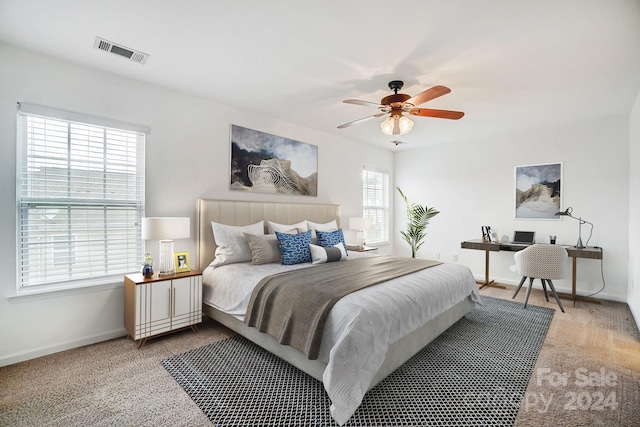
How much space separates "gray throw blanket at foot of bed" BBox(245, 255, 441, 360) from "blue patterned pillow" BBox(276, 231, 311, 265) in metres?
0.35

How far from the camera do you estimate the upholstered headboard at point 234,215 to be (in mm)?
3436

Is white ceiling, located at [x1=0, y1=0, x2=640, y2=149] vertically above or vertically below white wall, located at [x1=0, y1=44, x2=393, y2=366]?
above

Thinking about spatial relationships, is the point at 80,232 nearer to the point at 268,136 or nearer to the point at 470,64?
the point at 268,136

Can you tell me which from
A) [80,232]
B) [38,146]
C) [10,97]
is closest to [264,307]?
[80,232]

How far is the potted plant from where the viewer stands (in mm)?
5906

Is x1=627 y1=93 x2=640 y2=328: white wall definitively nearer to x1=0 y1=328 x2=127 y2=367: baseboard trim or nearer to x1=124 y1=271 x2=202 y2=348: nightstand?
x1=124 y1=271 x2=202 y2=348: nightstand

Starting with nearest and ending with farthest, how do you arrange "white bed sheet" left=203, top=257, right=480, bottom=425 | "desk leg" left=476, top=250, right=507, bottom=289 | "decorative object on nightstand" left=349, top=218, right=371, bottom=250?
1. "white bed sheet" left=203, top=257, right=480, bottom=425
2. "desk leg" left=476, top=250, right=507, bottom=289
3. "decorative object on nightstand" left=349, top=218, right=371, bottom=250

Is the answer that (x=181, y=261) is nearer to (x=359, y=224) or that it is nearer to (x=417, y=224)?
(x=359, y=224)

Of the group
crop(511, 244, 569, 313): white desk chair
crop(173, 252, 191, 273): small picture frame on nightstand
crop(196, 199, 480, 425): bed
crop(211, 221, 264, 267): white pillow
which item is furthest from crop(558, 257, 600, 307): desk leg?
crop(173, 252, 191, 273): small picture frame on nightstand

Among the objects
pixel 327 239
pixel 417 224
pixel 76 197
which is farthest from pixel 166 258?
pixel 417 224

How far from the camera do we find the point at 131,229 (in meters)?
3.07

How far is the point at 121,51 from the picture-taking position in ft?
8.20

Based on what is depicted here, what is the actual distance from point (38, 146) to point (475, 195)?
6065mm

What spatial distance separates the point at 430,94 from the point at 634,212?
10.3ft
